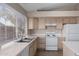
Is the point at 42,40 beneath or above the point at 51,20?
beneath

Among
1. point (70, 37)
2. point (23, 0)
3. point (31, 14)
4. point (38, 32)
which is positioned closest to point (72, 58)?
point (23, 0)

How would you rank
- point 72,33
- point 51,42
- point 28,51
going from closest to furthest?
point 28,51
point 72,33
point 51,42

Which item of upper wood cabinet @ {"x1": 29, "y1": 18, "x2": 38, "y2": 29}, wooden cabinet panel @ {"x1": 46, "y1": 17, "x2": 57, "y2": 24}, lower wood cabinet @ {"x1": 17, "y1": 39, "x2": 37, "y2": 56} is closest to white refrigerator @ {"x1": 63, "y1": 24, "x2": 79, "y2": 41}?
lower wood cabinet @ {"x1": 17, "y1": 39, "x2": 37, "y2": 56}

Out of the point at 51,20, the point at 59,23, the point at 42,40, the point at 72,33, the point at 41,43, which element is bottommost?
the point at 41,43

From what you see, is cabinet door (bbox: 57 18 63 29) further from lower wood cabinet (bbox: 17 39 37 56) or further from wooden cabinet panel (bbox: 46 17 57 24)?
lower wood cabinet (bbox: 17 39 37 56)

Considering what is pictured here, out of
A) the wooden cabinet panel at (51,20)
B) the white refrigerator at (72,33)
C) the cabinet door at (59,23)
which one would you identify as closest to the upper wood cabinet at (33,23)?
the wooden cabinet panel at (51,20)

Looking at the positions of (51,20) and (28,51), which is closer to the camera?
(28,51)

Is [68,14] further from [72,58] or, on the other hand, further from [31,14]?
[72,58]

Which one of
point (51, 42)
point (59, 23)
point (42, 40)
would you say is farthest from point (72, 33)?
point (42, 40)

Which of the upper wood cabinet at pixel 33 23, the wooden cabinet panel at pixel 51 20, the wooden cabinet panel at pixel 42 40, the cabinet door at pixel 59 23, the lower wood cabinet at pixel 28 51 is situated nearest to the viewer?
the lower wood cabinet at pixel 28 51

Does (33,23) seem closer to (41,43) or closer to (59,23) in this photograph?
(41,43)

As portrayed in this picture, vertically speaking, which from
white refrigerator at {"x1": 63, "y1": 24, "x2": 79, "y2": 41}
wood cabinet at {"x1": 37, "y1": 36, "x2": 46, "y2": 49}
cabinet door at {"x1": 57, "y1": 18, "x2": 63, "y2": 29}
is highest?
cabinet door at {"x1": 57, "y1": 18, "x2": 63, "y2": 29}

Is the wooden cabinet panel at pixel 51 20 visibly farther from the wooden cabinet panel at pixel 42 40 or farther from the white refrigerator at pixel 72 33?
the white refrigerator at pixel 72 33

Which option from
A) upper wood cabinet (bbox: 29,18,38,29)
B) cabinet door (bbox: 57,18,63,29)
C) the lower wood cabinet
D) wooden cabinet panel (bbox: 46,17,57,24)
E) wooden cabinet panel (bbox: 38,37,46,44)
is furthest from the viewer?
wooden cabinet panel (bbox: 38,37,46,44)
